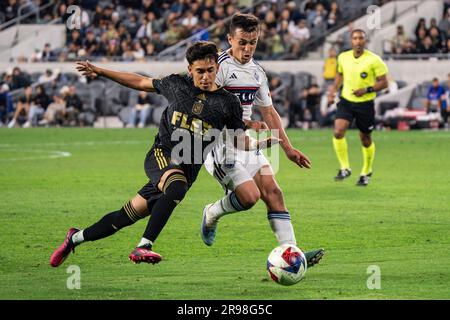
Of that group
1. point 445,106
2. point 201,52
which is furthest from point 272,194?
point 445,106

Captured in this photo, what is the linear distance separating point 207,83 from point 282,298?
84.6 inches

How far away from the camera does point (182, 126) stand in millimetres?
9602

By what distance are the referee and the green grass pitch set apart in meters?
0.69

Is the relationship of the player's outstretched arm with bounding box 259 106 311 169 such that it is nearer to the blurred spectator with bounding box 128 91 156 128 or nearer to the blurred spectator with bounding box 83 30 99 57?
the blurred spectator with bounding box 128 91 156 128

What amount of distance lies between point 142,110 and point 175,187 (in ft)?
87.9

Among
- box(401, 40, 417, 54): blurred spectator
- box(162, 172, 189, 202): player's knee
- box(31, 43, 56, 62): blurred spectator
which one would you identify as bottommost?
box(162, 172, 189, 202): player's knee

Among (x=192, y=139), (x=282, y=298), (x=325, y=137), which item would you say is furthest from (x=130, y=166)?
(x=282, y=298)

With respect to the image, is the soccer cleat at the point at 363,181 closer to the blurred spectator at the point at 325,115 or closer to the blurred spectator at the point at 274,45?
the blurred spectator at the point at 325,115

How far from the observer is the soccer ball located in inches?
352

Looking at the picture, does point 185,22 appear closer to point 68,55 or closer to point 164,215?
point 68,55

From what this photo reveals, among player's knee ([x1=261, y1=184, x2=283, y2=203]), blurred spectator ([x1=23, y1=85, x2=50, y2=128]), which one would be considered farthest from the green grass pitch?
blurred spectator ([x1=23, y1=85, x2=50, y2=128])

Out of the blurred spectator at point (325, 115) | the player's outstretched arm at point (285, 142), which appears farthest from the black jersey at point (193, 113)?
the blurred spectator at point (325, 115)

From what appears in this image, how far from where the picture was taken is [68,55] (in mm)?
39875

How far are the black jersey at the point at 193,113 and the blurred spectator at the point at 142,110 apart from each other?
26.0m
